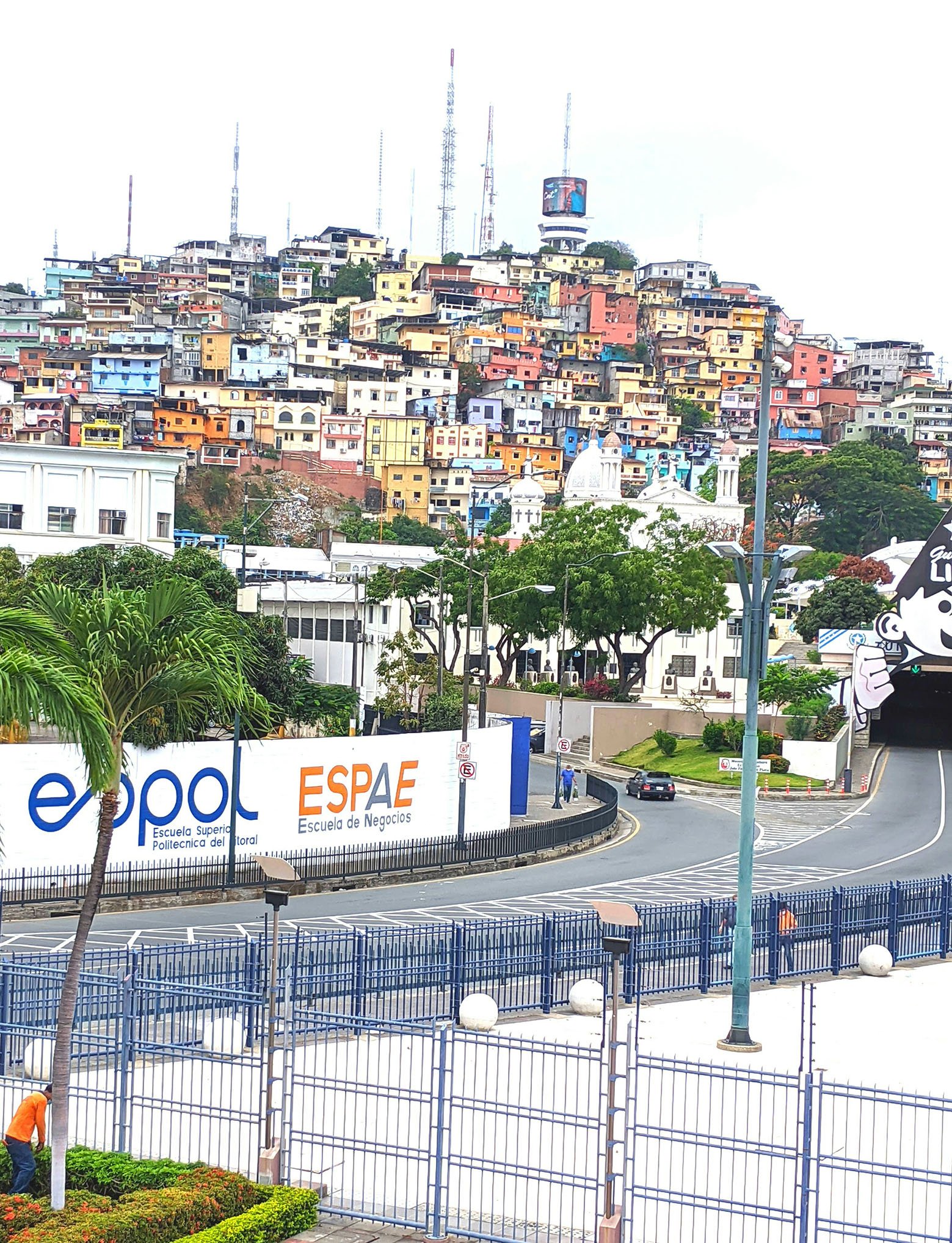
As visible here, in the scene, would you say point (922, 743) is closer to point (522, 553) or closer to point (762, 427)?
point (522, 553)

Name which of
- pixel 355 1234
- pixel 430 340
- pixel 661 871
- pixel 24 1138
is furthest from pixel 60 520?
pixel 430 340

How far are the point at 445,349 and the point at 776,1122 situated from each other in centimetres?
18307

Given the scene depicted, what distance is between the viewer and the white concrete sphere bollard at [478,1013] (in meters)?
22.2

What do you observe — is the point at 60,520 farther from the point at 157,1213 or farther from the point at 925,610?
the point at 157,1213

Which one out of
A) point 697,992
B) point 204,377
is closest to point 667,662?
point 697,992

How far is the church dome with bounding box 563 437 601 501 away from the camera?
12244 centimetres

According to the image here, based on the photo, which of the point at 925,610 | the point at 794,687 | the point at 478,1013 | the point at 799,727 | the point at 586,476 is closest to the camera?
the point at 478,1013

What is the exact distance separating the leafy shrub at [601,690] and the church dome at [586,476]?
44.1 metres

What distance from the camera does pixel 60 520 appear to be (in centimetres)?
7512

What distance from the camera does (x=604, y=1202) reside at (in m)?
14.0

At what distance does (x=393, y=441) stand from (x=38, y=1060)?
486ft

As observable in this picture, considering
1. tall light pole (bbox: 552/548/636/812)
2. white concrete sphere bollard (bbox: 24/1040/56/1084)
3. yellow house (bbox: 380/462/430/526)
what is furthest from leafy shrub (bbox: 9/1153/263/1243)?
yellow house (bbox: 380/462/430/526)

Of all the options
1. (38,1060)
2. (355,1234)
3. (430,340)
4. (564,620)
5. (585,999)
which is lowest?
(585,999)

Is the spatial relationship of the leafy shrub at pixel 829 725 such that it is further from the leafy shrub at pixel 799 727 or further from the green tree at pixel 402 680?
the green tree at pixel 402 680
